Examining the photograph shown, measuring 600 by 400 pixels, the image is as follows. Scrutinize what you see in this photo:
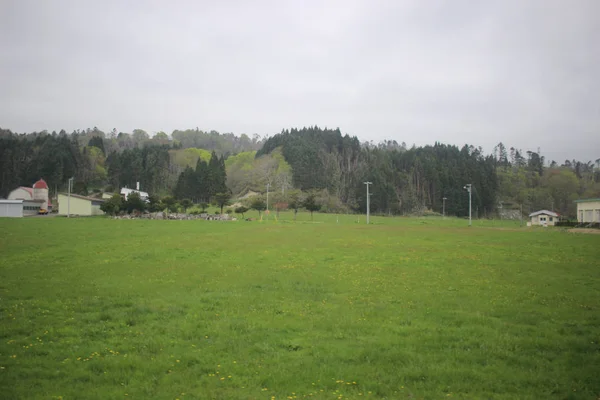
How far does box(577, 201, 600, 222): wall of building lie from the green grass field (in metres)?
56.1

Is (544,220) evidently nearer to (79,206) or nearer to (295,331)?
(295,331)

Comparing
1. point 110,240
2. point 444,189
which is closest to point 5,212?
point 110,240

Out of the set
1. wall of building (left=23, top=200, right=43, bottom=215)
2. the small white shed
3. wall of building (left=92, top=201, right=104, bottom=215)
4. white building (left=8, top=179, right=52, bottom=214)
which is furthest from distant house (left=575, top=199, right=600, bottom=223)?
white building (left=8, top=179, right=52, bottom=214)

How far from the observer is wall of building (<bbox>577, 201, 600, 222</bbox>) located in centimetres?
6425

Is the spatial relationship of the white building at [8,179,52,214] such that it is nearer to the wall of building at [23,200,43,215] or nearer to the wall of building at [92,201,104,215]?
the wall of building at [23,200,43,215]

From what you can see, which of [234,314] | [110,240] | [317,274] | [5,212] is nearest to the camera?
[234,314]

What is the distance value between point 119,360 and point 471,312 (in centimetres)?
932

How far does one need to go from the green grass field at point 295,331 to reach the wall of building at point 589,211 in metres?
56.1

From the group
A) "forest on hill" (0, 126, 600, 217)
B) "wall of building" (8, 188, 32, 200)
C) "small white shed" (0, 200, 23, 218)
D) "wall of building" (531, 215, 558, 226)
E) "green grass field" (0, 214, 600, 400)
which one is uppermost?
"forest on hill" (0, 126, 600, 217)

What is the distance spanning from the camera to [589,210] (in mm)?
66125

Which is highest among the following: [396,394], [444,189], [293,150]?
[293,150]

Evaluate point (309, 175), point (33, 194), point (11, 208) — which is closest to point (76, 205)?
point (11, 208)

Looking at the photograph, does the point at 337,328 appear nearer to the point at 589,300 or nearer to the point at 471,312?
the point at 471,312

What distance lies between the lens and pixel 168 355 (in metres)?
7.98
